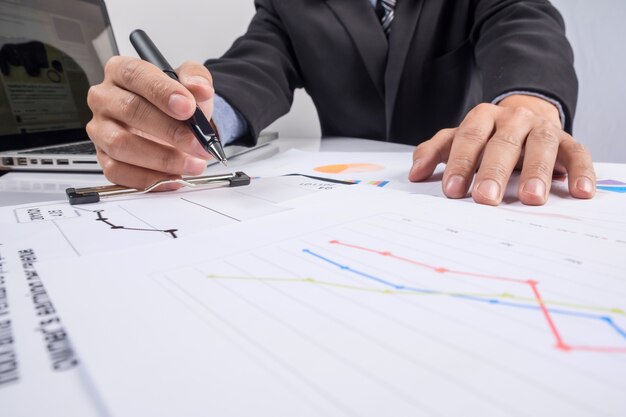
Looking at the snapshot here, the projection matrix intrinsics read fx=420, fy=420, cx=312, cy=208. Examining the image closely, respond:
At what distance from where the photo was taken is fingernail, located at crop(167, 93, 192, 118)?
34 cm

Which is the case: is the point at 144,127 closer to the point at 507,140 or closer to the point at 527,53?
the point at 507,140

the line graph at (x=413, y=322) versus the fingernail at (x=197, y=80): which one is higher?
the fingernail at (x=197, y=80)

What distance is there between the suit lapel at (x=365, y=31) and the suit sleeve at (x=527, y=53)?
6.5 inches

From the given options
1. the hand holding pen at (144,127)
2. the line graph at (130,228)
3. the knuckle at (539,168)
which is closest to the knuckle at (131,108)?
the hand holding pen at (144,127)

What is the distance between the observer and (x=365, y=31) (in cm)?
71

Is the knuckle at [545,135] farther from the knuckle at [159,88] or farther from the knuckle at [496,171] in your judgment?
the knuckle at [159,88]

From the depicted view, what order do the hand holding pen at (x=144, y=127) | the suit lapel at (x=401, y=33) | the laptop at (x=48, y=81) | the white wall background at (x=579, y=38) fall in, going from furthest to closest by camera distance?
the white wall background at (x=579, y=38) → the suit lapel at (x=401, y=33) → the laptop at (x=48, y=81) → the hand holding pen at (x=144, y=127)

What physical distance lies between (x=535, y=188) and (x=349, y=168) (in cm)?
19

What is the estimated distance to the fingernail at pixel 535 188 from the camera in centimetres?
29

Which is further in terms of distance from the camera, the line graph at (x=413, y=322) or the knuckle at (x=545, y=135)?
the knuckle at (x=545, y=135)

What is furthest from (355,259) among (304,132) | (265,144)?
(304,132)

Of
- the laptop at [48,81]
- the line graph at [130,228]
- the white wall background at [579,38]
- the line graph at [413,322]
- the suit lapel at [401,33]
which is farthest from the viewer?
the white wall background at [579,38]

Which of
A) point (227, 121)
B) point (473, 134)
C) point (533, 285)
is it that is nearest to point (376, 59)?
point (227, 121)

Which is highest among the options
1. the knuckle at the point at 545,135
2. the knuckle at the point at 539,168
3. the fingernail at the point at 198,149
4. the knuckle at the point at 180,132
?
the knuckle at the point at 180,132
